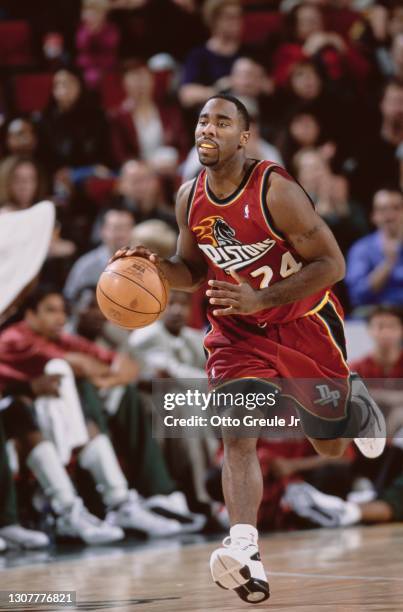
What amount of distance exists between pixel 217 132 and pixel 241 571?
65.8 inches

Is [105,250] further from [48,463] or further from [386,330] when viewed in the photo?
[48,463]

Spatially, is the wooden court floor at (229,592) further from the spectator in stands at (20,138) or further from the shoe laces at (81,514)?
the spectator in stands at (20,138)

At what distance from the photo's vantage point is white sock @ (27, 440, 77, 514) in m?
6.68

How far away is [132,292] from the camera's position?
4.58 metres

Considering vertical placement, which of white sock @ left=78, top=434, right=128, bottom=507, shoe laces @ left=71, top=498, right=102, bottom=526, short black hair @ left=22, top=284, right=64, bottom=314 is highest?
short black hair @ left=22, top=284, right=64, bottom=314

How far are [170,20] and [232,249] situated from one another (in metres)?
7.71

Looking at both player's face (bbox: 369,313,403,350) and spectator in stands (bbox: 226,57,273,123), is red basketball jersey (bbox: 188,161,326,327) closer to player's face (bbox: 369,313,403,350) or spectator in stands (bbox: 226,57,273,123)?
player's face (bbox: 369,313,403,350)

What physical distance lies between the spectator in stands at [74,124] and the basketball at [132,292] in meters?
5.93

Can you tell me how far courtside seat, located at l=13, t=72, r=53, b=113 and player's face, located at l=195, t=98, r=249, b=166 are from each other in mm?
7512

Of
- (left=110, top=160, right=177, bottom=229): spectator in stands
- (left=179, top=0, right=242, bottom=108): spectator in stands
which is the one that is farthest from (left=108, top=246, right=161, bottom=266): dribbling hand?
(left=179, top=0, right=242, bottom=108): spectator in stands

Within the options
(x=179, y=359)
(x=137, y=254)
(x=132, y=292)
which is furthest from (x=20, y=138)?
(x=132, y=292)

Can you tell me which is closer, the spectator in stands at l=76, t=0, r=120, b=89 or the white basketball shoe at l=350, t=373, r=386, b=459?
the white basketball shoe at l=350, t=373, r=386, b=459

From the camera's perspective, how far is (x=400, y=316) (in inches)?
315

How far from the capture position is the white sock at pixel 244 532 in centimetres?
425
